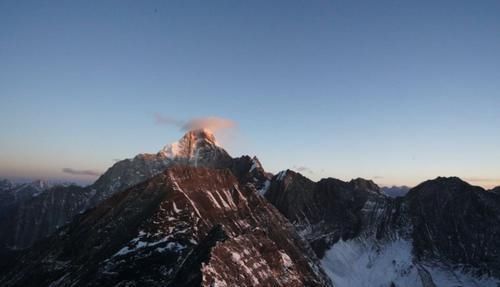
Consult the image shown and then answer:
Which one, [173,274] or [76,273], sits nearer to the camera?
[173,274]

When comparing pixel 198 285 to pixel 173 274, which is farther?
pixel 173 274

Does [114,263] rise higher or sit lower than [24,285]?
higher

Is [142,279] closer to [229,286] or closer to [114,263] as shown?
[114,263]

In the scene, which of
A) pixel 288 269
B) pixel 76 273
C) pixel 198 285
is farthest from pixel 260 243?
pixel 76 273

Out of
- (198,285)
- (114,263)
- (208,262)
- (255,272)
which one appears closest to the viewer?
(198,285)

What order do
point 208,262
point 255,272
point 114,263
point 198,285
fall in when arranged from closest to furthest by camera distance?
point 198,285 < point 208,262 < point 255,272 < point 114,263

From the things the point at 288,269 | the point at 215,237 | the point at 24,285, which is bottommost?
the point at 24,285

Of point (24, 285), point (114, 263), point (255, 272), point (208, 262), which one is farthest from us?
point (24, 285)

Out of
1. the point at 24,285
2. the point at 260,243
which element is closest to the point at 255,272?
the point at 260,243

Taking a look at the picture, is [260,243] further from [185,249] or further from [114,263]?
[114,263]
